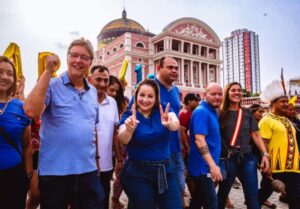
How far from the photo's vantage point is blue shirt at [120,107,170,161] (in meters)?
2.35

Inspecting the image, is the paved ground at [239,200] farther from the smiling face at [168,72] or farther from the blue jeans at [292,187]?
the smiling face at [168,72]

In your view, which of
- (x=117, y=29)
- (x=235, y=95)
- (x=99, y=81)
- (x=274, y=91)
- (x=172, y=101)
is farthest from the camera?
(x=117, y=29)

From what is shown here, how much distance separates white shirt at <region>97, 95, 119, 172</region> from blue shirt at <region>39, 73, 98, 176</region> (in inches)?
28.6

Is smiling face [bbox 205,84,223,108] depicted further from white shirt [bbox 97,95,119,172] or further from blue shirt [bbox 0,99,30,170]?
blue shirt [bbox 0,99,30,170]

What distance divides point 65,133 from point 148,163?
0.73m

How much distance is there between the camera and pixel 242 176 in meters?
3.34

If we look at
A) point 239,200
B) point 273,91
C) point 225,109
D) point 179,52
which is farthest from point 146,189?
point 179,52

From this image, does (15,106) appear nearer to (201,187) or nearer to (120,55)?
(201,187)

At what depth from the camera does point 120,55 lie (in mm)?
35125

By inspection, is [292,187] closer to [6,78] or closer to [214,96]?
[214,96]

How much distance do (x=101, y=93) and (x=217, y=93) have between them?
138cm

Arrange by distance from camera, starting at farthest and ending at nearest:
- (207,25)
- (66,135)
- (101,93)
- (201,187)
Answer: (207,25)
(101,93)
(201,187)
(66,135)

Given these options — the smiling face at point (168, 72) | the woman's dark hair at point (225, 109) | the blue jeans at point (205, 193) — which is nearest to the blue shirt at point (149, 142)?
the blue jeans at point (205, 193)

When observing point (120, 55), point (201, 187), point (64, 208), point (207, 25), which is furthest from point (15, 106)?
point (207, 25)
